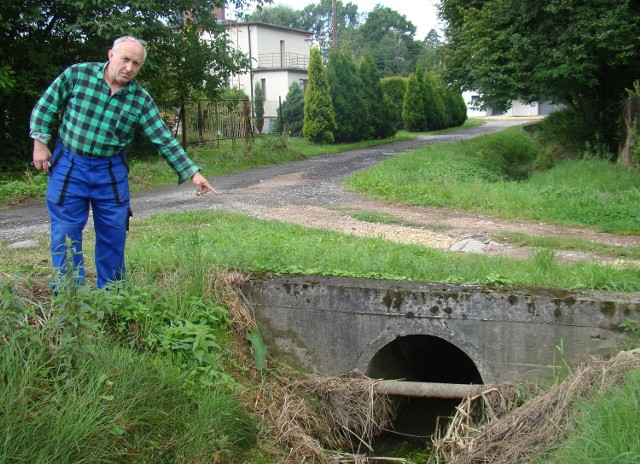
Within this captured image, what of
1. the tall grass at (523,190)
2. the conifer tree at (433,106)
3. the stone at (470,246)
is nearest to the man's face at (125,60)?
the stone at (470,246)

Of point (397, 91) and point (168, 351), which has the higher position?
point (397, 91)

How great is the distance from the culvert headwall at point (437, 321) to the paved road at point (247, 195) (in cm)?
400

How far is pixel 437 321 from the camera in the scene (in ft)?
18.4

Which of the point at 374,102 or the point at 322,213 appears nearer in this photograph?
the point at 322,213

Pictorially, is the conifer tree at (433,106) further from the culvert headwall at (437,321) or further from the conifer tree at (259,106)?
the culvert headwall at (437,321)

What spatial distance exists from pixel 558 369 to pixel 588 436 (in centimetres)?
140

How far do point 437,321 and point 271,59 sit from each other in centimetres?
3993

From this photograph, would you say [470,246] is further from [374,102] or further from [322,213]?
[374,102]

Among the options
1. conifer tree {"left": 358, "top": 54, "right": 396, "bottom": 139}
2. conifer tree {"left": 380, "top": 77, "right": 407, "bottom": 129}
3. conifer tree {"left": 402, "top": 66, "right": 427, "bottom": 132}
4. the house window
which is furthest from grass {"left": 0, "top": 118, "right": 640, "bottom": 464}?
the house window

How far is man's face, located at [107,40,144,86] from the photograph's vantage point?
4.39 m

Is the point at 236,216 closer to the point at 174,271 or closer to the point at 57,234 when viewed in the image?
the point at 174,271

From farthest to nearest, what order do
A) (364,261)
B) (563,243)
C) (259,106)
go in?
(259,106) → (563,243) → (364,261)

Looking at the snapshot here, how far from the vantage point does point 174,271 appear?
559 cm

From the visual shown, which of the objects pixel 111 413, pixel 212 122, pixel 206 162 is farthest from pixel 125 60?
pixel 212 122
